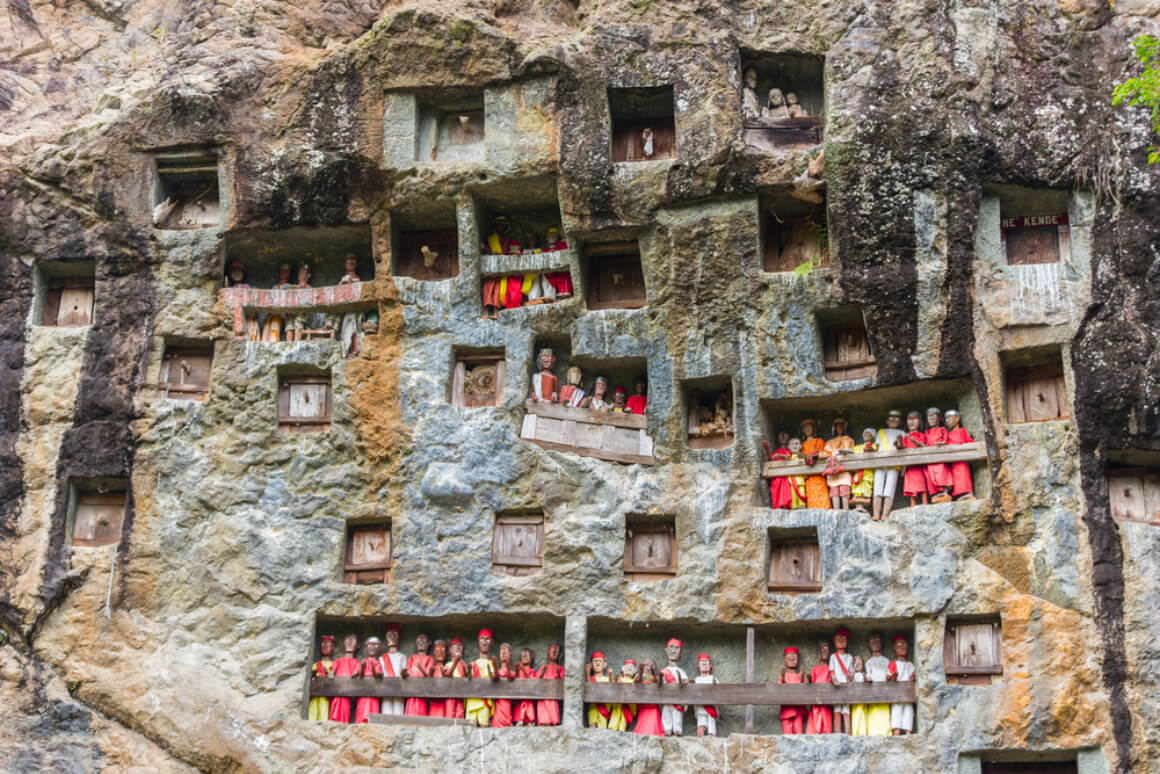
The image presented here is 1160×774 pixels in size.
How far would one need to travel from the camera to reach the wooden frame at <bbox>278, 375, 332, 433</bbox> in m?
20.9

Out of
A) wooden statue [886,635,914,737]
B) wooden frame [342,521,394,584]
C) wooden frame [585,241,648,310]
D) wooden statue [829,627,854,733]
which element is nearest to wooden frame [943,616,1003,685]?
wooden statue [886,635,914,737]

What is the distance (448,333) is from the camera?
68.6ft

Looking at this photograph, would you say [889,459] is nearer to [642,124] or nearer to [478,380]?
[478,380]

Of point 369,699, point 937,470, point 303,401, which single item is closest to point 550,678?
point 369,699

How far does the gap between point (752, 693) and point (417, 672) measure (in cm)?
443

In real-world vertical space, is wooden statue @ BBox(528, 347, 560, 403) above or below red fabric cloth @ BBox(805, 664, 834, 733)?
above

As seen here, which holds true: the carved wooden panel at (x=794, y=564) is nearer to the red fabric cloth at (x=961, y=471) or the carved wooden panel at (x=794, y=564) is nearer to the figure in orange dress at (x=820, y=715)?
the figure in orange dress at (x=820, y=715)

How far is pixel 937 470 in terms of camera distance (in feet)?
64.2

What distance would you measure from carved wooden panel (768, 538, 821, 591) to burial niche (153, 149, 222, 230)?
9.44 metres

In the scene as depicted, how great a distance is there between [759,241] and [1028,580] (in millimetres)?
5787

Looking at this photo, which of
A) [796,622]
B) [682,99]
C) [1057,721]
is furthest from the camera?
[682,99]

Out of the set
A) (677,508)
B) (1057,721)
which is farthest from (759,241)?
(1057,721)

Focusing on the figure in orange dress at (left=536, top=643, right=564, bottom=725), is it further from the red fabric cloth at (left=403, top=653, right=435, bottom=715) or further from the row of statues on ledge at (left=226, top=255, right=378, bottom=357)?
the row of statues on ledge at (left=226, top=255, right=378, bottom=357)

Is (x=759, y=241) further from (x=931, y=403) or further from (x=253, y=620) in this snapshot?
(x=253, y=620)
